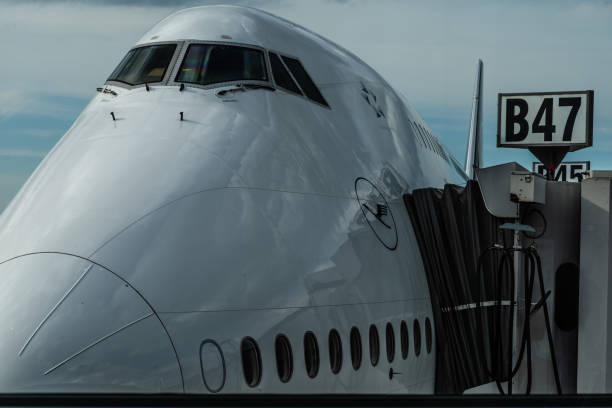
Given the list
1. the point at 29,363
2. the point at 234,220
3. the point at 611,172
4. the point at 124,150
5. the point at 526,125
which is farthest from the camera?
the point at 526,125

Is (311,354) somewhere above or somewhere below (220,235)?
below

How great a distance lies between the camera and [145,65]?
29.6 feet

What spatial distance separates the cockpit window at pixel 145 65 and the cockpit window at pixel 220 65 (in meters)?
0.23

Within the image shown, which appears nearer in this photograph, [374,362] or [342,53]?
[374,362]

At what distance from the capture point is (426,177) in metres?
11.6

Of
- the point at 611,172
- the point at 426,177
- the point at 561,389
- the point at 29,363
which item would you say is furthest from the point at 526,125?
the point at 29,363

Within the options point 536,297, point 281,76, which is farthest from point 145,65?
point 536,297

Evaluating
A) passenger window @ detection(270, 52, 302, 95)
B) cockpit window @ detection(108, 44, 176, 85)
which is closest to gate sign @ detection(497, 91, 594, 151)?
passenger window @ detection(270, 52, 302, 95)

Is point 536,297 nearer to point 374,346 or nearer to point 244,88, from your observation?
point 374,346

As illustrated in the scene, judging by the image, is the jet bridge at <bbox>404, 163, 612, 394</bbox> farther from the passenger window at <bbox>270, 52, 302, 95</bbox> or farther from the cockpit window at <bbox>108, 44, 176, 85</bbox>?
the cockpit window at <bbox>108, 44, 176, 85</bbox>

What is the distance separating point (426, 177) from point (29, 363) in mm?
7456

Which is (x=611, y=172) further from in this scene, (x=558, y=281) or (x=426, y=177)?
(x=426, y=177)

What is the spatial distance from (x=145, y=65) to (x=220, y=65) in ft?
2.71

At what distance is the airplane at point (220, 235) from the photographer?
543 centimetres
